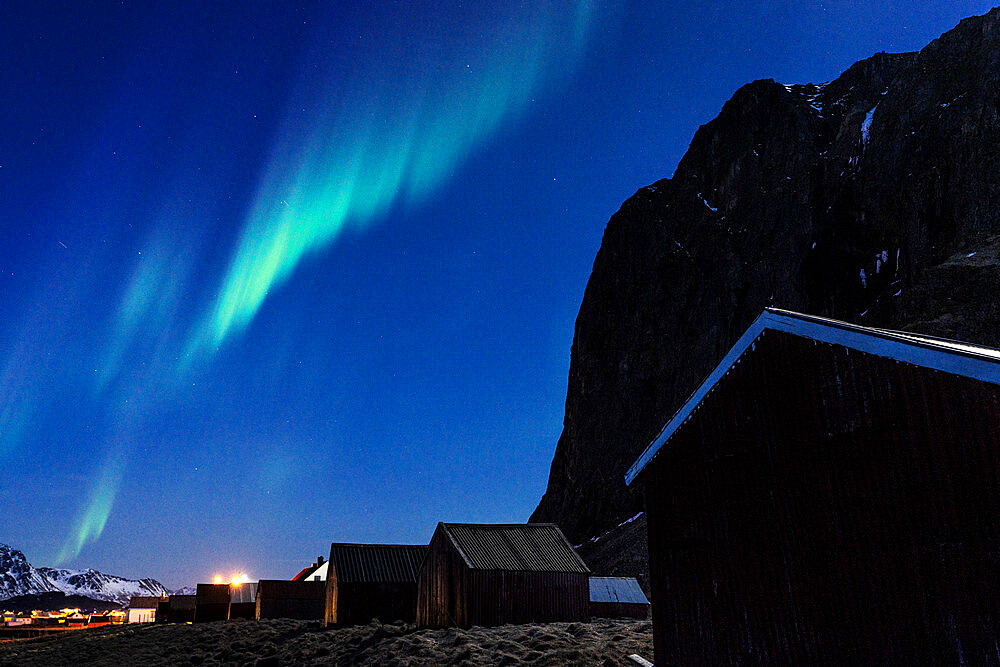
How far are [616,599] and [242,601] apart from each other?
46.9 m

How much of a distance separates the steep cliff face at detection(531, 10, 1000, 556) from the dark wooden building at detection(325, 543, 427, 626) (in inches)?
1972

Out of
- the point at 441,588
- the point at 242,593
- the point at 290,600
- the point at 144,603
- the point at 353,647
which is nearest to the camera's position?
the point at 353,647

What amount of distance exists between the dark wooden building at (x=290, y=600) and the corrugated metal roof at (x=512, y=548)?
78.3 ft

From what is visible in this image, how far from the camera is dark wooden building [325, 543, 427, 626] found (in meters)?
44.1

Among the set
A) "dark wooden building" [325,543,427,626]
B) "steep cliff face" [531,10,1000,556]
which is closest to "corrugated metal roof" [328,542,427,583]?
"dark wooden building" [325,543,427,626]

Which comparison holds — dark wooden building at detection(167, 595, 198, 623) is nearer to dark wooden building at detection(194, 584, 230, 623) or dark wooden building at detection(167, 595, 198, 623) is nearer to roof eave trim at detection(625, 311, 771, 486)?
dark wooden building at detection(194, 584, 230, 623)

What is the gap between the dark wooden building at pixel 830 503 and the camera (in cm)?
1228

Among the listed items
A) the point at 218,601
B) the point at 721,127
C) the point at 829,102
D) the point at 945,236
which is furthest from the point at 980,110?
the point at 218,601

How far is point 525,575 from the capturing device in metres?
36.9

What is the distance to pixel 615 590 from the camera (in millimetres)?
53875

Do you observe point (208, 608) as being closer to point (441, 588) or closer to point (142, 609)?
point (441, 588)

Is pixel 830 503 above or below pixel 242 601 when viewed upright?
above

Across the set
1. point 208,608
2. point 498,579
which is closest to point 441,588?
point 498,579

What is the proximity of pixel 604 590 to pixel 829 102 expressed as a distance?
112 metres
